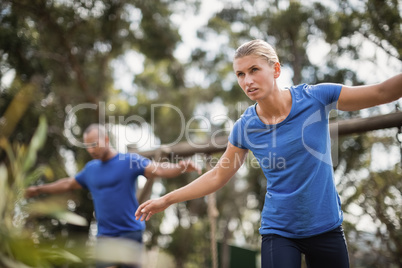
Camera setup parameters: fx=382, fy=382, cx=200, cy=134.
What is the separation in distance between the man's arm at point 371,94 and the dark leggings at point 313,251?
23.1 inches

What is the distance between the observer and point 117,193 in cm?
342

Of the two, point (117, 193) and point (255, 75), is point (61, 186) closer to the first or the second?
point (117, 193)

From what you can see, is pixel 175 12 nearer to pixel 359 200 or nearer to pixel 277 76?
pixel 359 200

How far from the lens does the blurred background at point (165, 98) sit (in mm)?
4090

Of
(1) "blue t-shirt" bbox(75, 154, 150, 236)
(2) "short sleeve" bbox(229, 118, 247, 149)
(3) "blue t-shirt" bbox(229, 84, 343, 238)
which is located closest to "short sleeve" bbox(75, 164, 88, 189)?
(1) "blue t-shirt" bbox(75, 154, 150, 236)

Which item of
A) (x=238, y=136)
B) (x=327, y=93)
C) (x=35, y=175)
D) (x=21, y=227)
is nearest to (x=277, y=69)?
(x=327, y=93)

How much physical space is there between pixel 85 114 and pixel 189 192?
22.3ft

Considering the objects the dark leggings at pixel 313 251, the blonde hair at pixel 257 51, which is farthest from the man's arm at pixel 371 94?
the dark leggings at pixel 313 251

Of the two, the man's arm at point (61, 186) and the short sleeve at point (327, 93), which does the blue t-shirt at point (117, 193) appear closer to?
the man's arm at point (61, 186)

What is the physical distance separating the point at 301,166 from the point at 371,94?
0.43 meters

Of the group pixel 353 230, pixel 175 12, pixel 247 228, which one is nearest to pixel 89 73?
pixel 175 12

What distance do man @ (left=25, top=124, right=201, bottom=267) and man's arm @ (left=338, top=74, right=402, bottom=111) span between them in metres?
1.74

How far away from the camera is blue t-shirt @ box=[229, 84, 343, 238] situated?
1.75 meters

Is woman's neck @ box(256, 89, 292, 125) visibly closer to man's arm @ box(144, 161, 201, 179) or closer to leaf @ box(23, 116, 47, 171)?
leaf @ box(23, 116, 47, 171)
